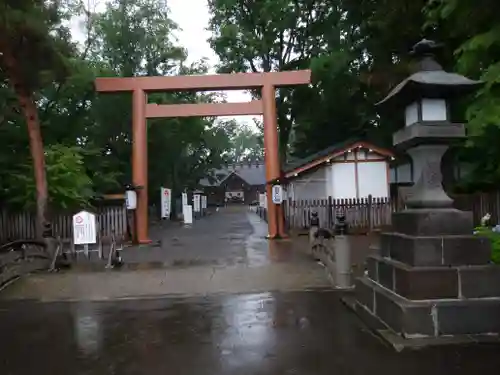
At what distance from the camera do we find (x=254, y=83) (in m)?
21.5

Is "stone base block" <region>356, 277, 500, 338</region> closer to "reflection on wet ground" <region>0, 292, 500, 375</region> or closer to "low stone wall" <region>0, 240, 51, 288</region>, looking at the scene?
"reflection on wet ground" <region>0, 292, 500, 375</region>

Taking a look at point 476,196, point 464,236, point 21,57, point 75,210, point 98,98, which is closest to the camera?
point 464,236

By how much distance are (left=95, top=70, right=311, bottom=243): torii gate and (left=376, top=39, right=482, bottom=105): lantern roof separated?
557 inches

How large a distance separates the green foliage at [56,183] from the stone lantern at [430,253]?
632 inches

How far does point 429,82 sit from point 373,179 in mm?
19108

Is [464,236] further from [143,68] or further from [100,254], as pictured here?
[143,68]

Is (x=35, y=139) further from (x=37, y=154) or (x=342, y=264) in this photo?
(x=342, y=264)

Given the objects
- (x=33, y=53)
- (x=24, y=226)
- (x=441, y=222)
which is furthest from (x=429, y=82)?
(x=24, y=226)

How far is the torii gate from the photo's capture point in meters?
21.0

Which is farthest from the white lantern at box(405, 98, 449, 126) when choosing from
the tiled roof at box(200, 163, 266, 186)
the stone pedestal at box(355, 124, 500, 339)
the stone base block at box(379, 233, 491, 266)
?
the tiled roof at box(200, 163, 266, 186)

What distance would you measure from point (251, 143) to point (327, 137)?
80977 mm

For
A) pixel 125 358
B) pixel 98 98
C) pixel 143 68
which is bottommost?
pixel 125 358

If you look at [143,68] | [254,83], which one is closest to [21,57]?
[254,83]

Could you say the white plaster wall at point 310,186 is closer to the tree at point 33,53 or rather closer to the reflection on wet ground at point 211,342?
the tree at point 33,53
